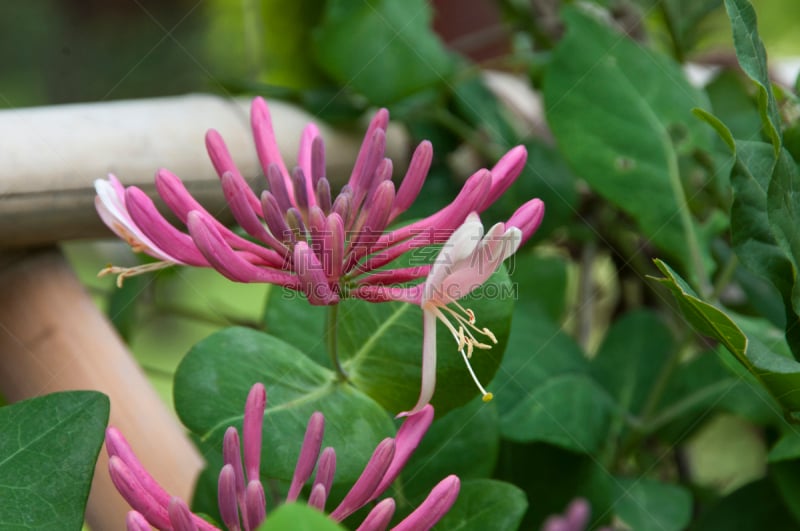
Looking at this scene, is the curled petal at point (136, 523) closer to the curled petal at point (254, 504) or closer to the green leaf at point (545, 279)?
the curled petal at point (254, 504)

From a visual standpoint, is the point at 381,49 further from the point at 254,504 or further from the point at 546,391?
the point at 254,504

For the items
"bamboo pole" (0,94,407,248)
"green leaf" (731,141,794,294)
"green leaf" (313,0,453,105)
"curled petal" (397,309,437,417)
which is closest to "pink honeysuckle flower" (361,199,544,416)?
"curled petal" (397,309,437,417)

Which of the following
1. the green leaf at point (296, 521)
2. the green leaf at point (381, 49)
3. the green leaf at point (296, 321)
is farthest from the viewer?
the green leaf at point (381, 49)

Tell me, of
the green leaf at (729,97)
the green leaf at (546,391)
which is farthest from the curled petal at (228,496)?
the green leaf at (729,97)

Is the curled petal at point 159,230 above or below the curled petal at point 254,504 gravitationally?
above

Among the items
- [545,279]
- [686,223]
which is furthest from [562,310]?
[686,223]

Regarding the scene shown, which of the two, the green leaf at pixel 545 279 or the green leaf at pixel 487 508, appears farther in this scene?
the green leaf at pixel 545 279
